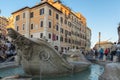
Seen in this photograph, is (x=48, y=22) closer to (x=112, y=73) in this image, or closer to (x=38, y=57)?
(x=38, y=57)

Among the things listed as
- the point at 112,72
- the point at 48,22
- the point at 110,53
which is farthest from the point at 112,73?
the point at 48,22

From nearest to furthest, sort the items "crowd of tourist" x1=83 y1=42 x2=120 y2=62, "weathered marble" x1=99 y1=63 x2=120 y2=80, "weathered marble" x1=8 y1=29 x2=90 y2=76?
"weathered marble" x1=99 y1=63 x2=120 y2=80, "weathered marble" x1=8 y1=29 x2=90 y2=76, "crowd of tourist" x1=83 y1=42 x2=120 y2=62

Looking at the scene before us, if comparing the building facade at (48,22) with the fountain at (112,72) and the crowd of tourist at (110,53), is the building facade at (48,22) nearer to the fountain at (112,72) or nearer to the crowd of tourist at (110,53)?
the crowd of tourist at (110,53)

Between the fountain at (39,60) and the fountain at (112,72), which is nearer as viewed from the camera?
the fountain at (112,72)

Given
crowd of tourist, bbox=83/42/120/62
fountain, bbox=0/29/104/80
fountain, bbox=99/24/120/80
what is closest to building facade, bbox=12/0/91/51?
crowd of tourist, bbox=83/42/120/62

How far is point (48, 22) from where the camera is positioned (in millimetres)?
42000

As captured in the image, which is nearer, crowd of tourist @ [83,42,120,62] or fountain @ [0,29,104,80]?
fountain @ [0,29,104,80]

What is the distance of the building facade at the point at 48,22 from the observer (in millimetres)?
41812

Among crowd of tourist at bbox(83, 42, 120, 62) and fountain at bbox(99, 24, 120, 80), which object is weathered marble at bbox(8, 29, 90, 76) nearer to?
fountain at bbox(99, 24, 120, 80)

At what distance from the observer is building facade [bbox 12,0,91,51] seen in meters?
41.8

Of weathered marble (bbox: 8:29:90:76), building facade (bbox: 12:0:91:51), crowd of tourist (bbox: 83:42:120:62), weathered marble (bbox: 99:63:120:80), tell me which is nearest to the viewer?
weathered marble (bbox: 99:63:120:80)

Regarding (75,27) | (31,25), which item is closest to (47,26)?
(31,25)

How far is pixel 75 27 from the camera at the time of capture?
59.5 meters

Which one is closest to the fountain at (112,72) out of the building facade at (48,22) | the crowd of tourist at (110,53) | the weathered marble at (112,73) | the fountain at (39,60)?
the weathered marble at (112,73)
